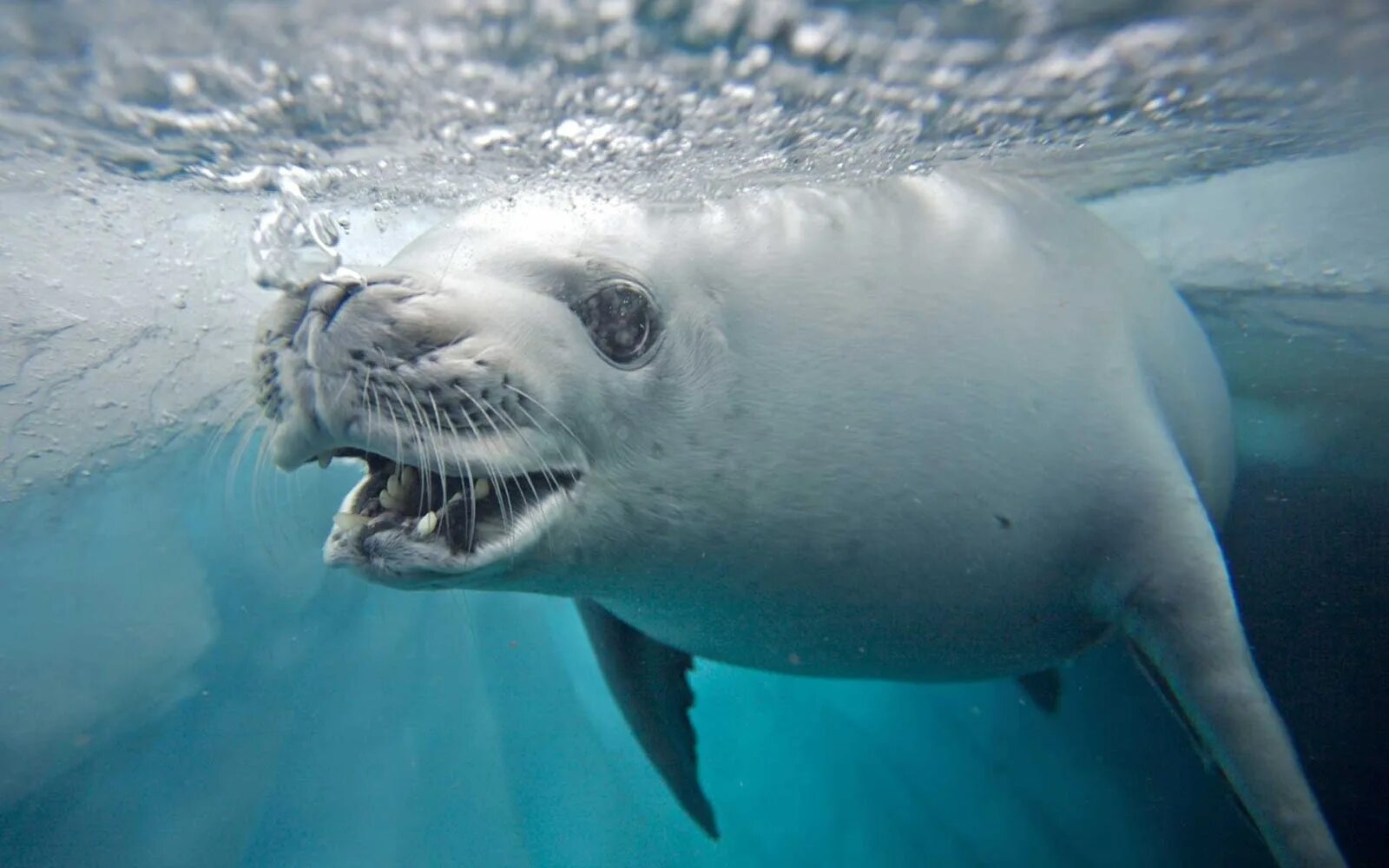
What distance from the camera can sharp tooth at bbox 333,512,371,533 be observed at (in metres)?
1.71

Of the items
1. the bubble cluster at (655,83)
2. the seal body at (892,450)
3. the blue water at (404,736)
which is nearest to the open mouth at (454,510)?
the seal body at (892,450)

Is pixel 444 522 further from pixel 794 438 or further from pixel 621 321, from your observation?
pixel 794 438

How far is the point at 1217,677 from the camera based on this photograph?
2107mm

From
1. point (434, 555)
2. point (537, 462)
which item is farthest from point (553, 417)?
point (434, 555)

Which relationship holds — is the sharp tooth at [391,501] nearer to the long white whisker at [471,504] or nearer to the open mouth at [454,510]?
the open mouth at [454,510]

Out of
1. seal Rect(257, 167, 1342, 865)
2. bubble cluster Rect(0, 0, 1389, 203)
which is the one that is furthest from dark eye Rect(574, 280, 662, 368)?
bubble cluster Rect(0, 0, 1389, 203)

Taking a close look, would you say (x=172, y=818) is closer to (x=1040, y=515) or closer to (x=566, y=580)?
(x=566, y=580)

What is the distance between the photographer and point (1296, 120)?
13.2 feet

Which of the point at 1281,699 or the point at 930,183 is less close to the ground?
the point at 930,183

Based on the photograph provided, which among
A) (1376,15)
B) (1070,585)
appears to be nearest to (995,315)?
(1070,585)

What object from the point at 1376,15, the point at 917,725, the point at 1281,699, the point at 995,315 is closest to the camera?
the point at 995,315

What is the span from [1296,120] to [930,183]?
2.67 metres

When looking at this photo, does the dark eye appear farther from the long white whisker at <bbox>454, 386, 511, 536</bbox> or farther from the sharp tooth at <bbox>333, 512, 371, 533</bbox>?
the sharp tooth at <bbox>333, 512, 371, 533</bbox>

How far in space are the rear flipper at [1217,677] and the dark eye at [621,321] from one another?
1564 mm
